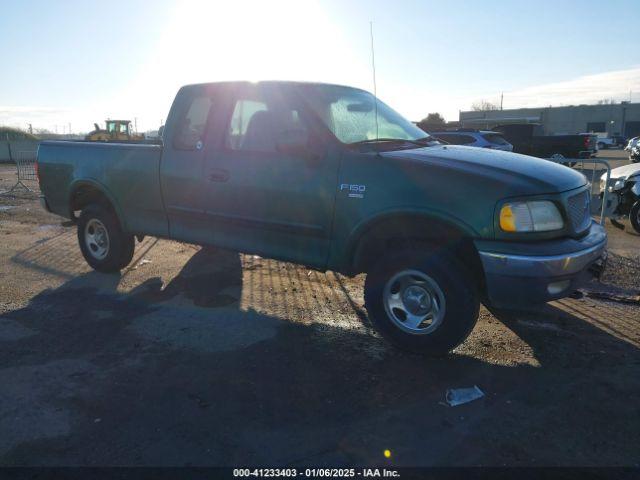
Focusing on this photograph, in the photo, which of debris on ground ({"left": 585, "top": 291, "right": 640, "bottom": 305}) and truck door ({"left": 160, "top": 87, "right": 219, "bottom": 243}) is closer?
truck door ({"left": 160, "top": 87, "right": 219, "bottom": 243})

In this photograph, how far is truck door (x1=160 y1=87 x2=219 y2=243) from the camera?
4.79 meters

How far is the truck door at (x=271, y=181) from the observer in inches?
158

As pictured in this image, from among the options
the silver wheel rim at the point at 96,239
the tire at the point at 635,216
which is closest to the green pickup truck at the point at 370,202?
the silver wheel rim at the point at 96,239

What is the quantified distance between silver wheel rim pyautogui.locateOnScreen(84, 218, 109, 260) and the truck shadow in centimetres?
116

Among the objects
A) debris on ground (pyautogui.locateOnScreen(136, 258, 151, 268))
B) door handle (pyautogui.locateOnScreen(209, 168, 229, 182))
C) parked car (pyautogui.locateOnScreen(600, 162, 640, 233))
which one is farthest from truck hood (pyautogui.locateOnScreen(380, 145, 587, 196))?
parked car (pyautogui.locateOnScreen(600, 162, 640, 233))

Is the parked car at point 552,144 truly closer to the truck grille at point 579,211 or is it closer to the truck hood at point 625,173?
the truck hood at point 625,173

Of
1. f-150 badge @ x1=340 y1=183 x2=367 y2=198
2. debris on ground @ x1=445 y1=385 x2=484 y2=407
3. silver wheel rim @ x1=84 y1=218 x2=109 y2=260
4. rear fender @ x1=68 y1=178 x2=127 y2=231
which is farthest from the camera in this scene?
silver wheel rim @ x1=84 y1=218 x2=109 y2=260

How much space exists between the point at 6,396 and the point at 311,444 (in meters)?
2.07

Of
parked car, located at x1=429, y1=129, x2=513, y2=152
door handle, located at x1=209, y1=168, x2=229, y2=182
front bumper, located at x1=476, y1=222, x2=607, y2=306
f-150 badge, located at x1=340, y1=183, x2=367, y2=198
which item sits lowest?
front bumper, located at x1=476, y1=222, x2=607, y2=306

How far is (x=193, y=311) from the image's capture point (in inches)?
191

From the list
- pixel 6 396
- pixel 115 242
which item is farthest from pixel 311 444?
pixel 115 242

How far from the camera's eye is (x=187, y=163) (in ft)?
15.9

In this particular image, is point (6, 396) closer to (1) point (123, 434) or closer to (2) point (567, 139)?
(1) point (123, 434)

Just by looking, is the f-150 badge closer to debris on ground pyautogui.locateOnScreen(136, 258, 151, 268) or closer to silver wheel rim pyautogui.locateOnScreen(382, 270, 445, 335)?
silver wheel rim pyautogui.locateOnScreen(382, 270, 445, 335)
